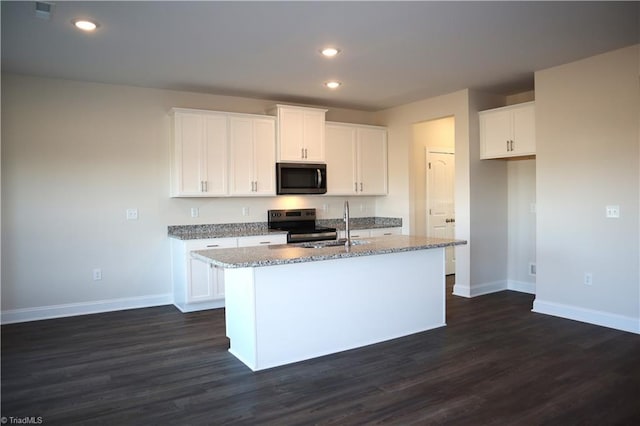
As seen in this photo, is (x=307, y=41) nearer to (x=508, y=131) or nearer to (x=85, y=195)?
(x=508, y=131)

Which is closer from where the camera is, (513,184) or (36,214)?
(36,214)

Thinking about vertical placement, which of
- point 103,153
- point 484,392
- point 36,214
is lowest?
point 484,392

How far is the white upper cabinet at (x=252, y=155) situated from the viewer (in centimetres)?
542

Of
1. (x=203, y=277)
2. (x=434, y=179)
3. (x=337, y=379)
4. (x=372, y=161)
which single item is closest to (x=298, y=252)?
(x=337, y=379)

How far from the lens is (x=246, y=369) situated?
332 cm

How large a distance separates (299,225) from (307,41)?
9.64ft

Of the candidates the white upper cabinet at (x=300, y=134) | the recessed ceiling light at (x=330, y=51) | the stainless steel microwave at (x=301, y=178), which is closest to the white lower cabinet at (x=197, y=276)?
the stainless steel microwave at (x=301, y=178)

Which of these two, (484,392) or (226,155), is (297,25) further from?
(484,392)

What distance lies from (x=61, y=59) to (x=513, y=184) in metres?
5.28

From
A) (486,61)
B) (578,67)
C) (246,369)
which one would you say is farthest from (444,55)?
(246,369)

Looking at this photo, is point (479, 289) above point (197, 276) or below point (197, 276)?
below

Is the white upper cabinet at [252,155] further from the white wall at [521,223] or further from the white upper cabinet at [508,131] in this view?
the white wall at [521,223]

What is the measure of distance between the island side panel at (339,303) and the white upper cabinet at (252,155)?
2082 mm

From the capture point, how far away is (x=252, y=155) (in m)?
5.53
